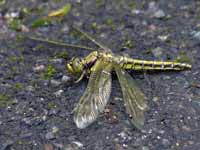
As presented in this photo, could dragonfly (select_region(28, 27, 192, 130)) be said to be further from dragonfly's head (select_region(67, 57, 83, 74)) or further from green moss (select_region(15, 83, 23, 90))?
green moss (select_region(15, 83, 23, 90))

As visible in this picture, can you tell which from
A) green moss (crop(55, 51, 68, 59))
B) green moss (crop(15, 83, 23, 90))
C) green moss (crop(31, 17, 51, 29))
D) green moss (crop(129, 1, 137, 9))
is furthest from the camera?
green moss (crop(129, 1, 137, 9))

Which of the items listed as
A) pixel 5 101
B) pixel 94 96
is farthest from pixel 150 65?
pixel 5 101

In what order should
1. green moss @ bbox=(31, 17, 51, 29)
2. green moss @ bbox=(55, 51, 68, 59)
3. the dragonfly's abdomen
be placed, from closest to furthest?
the dragonfly's abdomen < green moss @ bbox=(55, 51, 68, 59) < green moss @ bbox=(31, 17, 51, 29)

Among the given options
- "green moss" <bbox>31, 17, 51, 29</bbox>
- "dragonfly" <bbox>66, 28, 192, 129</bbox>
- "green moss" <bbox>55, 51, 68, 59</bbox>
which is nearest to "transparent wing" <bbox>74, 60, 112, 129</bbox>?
"dragonfly" <bbox>66, 28, 192, 129</bbox>

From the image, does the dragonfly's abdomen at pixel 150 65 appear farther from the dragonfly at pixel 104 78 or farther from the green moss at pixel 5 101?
the green moss at pixel 5 101

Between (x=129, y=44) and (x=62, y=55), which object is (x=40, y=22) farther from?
(x=129, y=44)

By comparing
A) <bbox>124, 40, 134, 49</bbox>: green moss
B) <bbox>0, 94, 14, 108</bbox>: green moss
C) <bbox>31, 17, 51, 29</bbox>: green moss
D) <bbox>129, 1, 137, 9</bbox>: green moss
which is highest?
<bbox>129, 1, 137, 9</bbox>: green moss

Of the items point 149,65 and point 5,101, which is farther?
point 149,65
